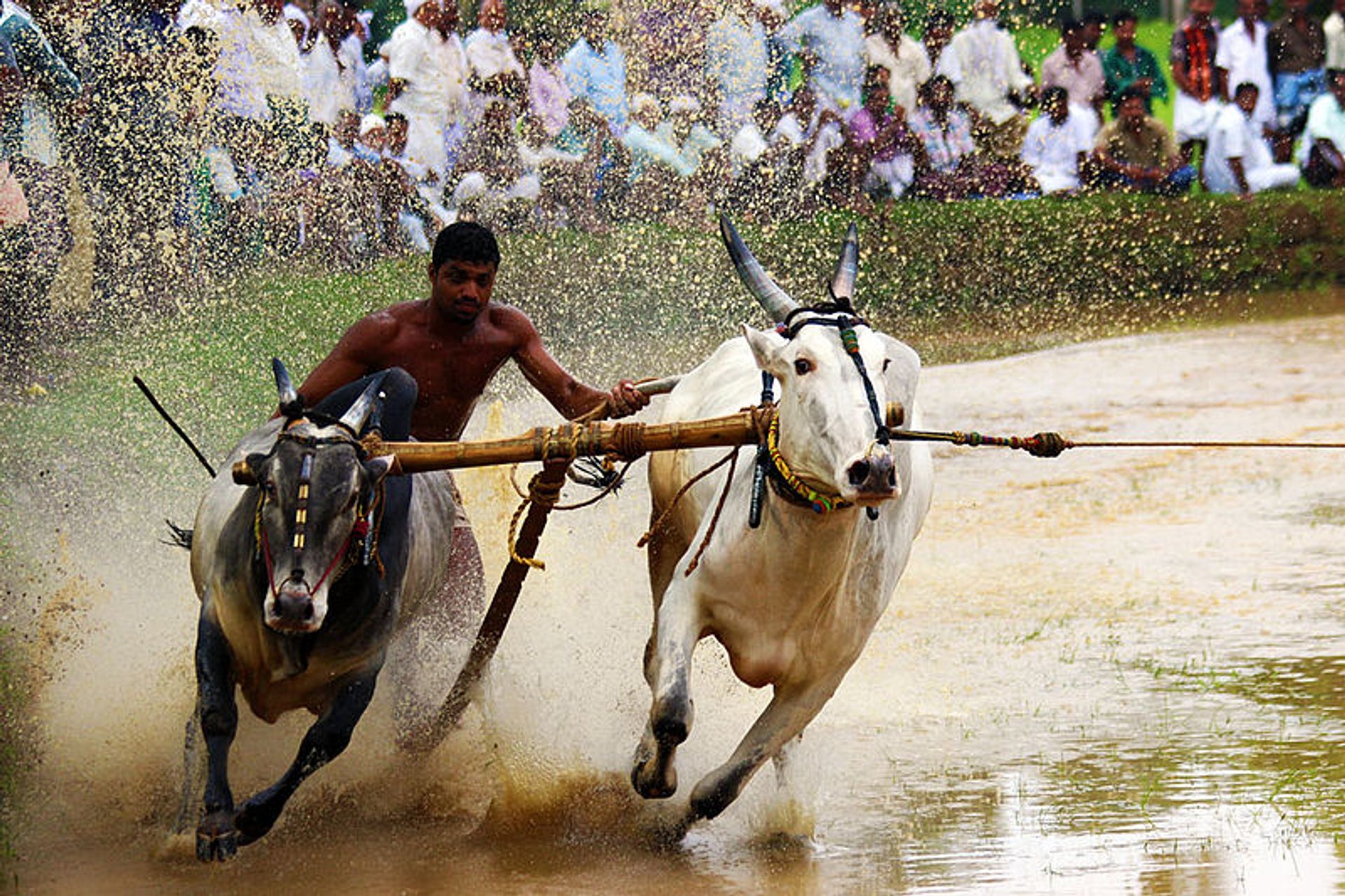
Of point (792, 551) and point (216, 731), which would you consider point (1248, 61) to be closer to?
point (792, 551)

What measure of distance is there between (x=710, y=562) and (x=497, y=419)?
2395 mm

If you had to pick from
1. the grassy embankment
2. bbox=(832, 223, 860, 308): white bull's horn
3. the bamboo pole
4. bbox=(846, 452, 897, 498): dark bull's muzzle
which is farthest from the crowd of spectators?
bbox=(846, 452, 897, 498): dark bull's muzzle

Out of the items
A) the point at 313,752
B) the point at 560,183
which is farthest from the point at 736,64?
the point at 313,752

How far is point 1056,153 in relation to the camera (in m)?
15.2

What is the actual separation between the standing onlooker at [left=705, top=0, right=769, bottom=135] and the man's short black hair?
26.5ft

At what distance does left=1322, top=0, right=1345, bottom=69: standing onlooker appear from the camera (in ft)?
52.3

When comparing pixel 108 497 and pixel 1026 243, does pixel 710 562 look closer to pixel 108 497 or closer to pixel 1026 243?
pixel 108 497

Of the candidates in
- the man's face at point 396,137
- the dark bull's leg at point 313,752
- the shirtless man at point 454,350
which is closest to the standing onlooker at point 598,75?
the man's face at point 396,137

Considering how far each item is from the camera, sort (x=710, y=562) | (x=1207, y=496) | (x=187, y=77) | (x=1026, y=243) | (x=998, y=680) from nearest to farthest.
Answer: (x=710, y=562) → (x=998, y=680) → (x=1207, y=496) → (x=187, y=77) → (x=1026, y=243)

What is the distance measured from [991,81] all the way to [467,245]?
9428 mm

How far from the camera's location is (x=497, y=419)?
25.4 ft

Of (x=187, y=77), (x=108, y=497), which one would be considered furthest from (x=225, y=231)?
(x=108, y=497)

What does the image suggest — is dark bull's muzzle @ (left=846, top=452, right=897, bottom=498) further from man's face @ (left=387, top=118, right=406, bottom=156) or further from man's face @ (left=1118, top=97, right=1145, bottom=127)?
man's face @ (left=1118, top=97, right=1145, bottom=127)

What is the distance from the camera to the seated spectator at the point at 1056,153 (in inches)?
597
